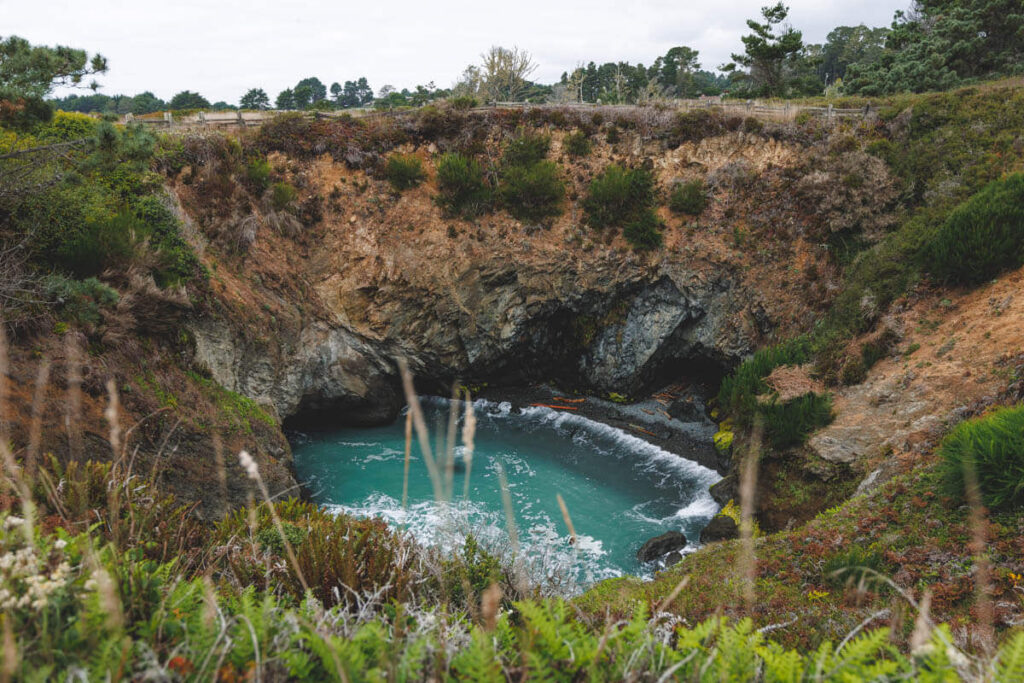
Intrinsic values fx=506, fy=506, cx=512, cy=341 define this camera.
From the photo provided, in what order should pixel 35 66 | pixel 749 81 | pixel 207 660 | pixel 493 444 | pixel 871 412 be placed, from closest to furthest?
pixel 207 660 → pixel 35 66 → pixel 871 412 → pixel 493 444 → pixel 749 81

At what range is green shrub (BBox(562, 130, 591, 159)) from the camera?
74.5 ft

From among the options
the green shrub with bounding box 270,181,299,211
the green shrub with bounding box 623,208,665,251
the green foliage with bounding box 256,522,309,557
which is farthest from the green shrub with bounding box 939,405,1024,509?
the green shrub with bounding box 270,181,299,211

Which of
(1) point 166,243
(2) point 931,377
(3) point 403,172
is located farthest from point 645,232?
(1) point 166,243

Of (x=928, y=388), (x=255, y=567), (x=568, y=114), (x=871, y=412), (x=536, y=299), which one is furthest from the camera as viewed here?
(x=568, y=114)

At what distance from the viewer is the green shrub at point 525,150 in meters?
22.3

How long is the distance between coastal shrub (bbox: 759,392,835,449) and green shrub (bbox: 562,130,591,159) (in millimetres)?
14632

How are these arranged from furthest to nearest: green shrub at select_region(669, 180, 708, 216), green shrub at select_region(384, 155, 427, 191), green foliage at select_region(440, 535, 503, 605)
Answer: green shrub at select_region(384, 155, 427, 191) < green shrub at select_region(669, 180, 708, 216) < green foliage at select_region(440, 535, 503, 605)

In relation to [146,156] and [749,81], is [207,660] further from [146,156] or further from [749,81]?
[749,81]

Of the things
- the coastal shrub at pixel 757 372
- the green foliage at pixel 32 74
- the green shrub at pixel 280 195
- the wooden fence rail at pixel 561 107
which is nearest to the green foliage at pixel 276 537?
the green foliage at pixel 32 74

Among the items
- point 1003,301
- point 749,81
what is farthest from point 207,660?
point 749,81

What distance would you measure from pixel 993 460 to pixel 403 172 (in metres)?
20.1

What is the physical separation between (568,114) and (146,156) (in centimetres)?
1864

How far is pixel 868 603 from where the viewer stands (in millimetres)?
6215

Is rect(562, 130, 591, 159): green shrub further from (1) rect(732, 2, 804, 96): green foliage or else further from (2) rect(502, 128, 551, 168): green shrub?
(1) rect(732, 2, 804, 96): green foliage
